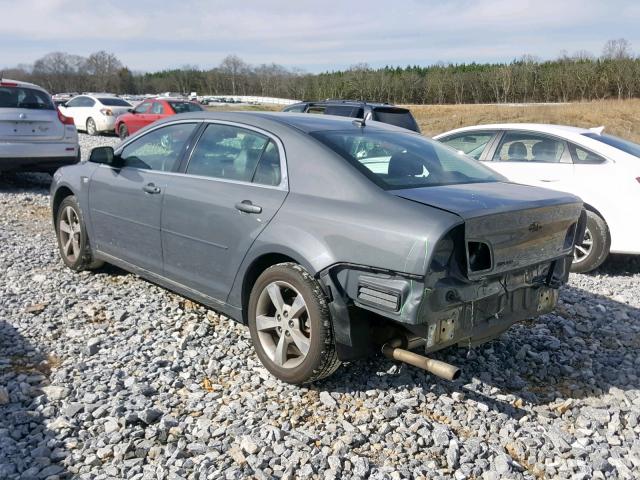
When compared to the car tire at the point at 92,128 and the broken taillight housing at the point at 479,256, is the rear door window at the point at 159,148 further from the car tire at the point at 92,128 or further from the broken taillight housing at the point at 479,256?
the car tire at the point at 92,128

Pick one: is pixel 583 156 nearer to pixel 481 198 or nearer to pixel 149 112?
pixel 481 198

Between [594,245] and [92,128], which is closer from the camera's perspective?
[594,245]

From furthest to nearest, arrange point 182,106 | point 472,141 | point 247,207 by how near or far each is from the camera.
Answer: point 182,106
point 472,141
point 247,207

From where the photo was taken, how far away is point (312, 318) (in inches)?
135

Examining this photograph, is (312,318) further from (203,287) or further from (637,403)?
(637,403)

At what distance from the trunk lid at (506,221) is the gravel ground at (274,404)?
89 cm

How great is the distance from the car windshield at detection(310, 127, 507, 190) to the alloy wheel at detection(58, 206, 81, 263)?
3024 mm

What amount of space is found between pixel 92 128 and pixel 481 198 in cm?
2128

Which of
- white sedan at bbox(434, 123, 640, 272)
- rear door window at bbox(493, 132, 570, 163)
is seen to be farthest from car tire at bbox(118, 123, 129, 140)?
rear door window at bbox(493, 132, 570, 163)

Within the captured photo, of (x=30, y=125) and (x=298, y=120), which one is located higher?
(x=298, y=120)

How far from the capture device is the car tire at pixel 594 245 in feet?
21.6

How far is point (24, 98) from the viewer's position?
967 centimetres

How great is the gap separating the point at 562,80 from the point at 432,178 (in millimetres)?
66682

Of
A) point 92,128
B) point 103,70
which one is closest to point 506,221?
point 92,128
